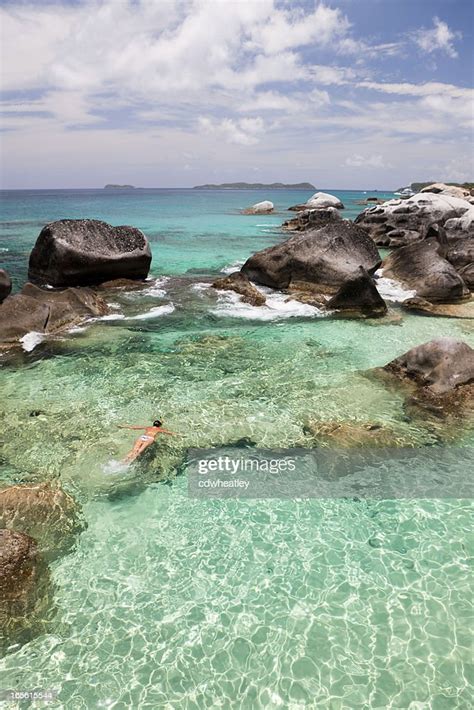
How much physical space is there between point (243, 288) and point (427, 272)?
8.20 m

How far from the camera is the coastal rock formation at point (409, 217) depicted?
32.8m

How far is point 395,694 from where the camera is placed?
5.18m

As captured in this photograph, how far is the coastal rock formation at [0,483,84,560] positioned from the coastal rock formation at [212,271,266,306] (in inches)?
499

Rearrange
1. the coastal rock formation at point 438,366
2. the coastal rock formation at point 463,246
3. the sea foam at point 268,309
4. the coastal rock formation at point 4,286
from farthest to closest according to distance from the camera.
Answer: the coastal rock formation at point 463,246 → the sea foam at point 268,309 → the coastal rock formation at point 4,286 → the coastal rock formation at point 438,366

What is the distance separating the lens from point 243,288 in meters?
20.8

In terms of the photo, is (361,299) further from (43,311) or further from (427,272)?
(43,311)

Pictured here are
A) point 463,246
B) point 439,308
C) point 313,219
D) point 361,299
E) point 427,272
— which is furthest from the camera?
point 313,219

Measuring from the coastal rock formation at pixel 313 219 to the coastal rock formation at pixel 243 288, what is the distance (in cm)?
2476

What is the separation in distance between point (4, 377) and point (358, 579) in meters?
9.97

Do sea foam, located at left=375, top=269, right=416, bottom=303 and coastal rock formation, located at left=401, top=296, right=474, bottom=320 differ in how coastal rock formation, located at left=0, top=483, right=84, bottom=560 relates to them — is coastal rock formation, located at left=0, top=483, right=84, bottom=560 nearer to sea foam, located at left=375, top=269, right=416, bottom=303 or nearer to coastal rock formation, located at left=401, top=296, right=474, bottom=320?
coastal rock formation, located at left=401, top=296, right=474, bottom=320

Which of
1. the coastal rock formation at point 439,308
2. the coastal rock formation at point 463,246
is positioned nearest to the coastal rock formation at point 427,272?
the coastal rock formation at point 439,308

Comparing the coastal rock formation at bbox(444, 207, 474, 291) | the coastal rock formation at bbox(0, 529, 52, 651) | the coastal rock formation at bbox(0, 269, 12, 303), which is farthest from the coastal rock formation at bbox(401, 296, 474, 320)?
the coastal rock formation at bbox(0, 529, 52, 651)

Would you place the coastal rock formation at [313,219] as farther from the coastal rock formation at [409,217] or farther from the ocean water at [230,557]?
the ocean water at [230,557]

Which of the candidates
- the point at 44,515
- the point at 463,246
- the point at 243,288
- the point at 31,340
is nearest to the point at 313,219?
the point at 463,246
